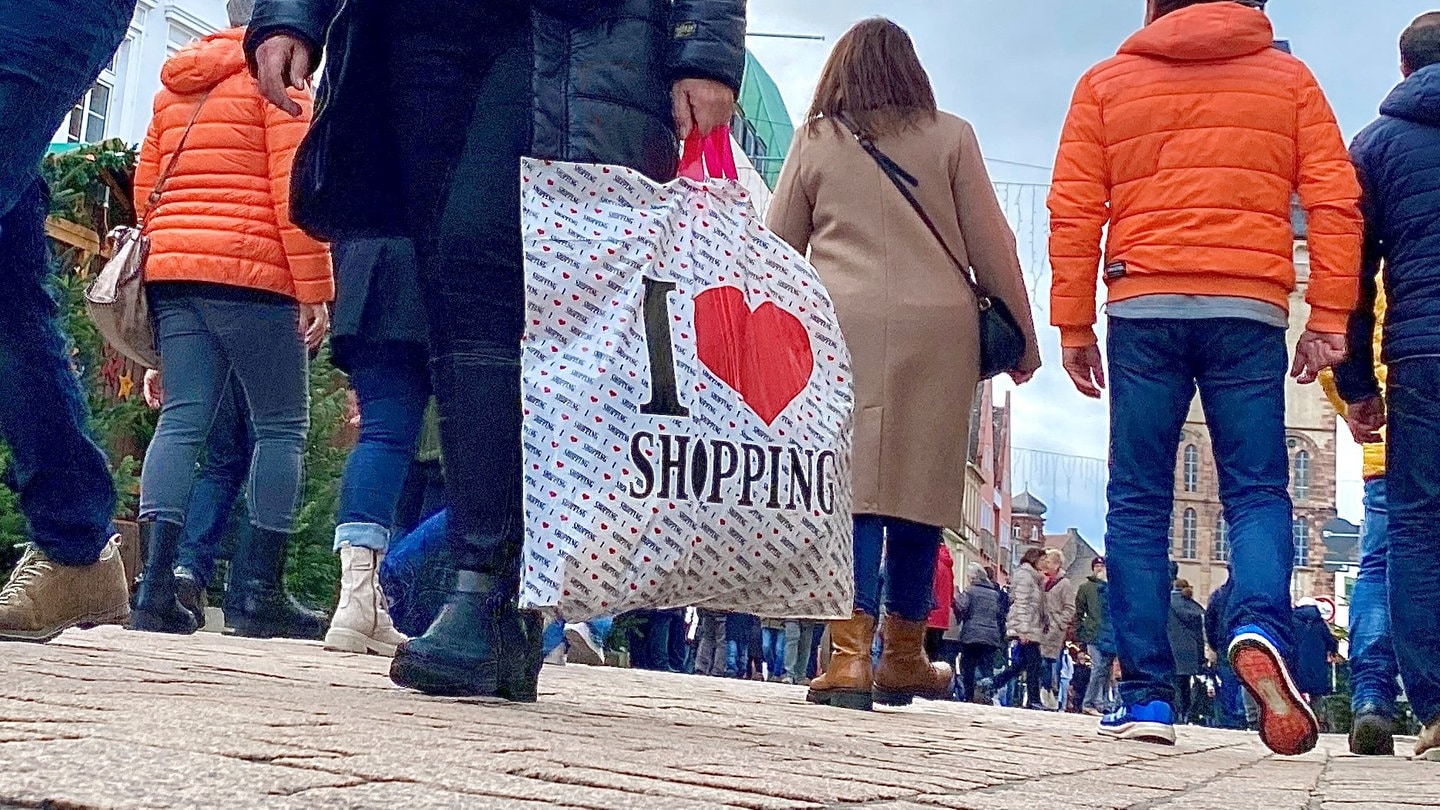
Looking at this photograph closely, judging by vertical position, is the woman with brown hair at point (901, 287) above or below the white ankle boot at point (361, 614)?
above

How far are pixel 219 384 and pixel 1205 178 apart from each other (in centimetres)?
292

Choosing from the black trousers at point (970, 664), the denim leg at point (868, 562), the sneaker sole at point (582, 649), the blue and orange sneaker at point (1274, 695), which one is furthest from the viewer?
the black trousers at point (970, 664)

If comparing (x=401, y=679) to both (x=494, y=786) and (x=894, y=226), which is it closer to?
(x=494, y=786)

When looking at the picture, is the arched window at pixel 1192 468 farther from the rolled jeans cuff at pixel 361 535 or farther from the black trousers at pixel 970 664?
the rolled jeans cuff at pixel 361 535

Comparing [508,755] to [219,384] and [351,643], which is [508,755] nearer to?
[351,643]

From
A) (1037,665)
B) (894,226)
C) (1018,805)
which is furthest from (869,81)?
(1037,665)

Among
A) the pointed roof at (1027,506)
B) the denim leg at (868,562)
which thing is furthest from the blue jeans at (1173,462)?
the pointed roof at (1027,506)

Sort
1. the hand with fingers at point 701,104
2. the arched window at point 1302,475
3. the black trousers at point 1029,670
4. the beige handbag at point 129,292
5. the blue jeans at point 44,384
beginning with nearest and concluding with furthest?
the hand with fingers at point 701,104 < the blue jeans at point 44,384 < the beige handbag at point 129,292 < the black trousers at point 1029,670 < the arched window at point 1302,475

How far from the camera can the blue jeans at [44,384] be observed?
3.03 m

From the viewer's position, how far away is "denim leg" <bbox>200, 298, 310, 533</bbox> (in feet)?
17.3

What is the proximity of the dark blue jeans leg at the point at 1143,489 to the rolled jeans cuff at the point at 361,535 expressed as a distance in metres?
2.05

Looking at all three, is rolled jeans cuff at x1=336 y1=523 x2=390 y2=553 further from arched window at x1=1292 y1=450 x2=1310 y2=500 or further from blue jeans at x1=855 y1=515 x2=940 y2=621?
arched window at x1=1292 y1=450 x2=1310 y2=500

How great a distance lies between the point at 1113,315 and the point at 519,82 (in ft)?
7.09

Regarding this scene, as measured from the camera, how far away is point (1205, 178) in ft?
14.5
